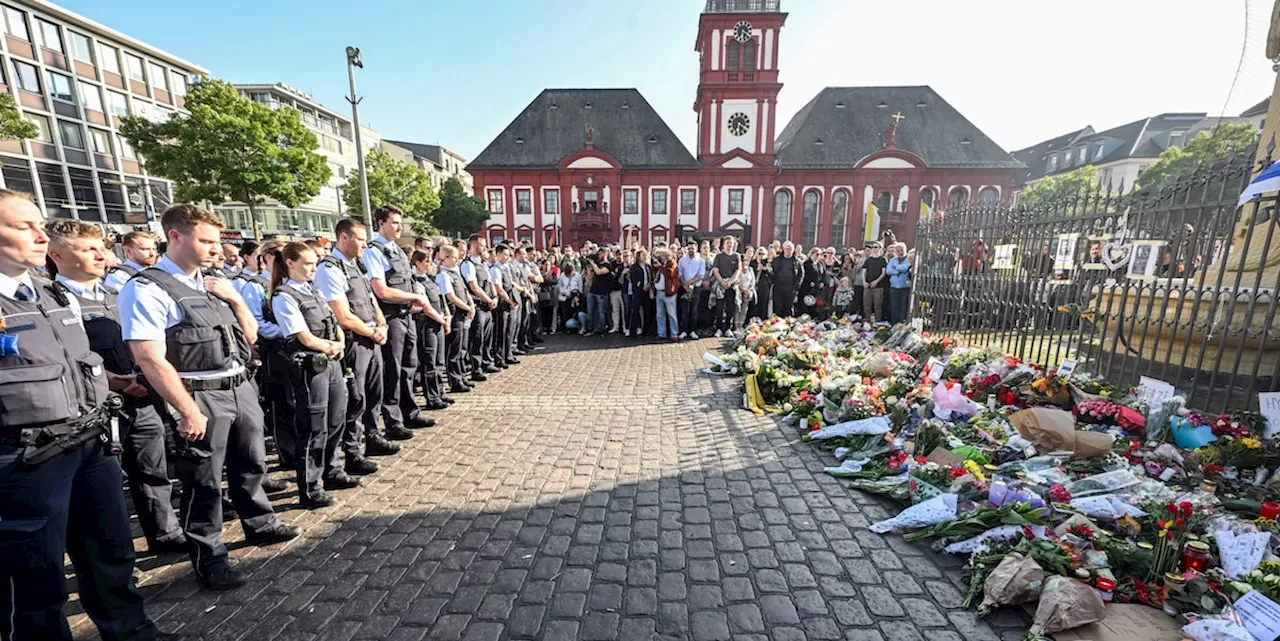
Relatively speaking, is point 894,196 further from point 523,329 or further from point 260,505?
point 260,505

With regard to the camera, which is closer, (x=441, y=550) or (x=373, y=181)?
(x=441, y=550)

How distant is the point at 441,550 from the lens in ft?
11.0

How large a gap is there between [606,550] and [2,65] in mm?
46618

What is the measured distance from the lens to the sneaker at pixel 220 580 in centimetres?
296

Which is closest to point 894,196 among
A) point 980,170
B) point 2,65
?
point 980,170

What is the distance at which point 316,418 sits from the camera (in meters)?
3.77

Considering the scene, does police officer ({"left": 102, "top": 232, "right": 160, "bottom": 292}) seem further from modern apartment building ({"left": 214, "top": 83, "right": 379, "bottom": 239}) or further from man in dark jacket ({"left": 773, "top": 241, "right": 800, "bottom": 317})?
modern apartment building ({"left": 214, "top": 83, "right": 379, "bottom": 239})

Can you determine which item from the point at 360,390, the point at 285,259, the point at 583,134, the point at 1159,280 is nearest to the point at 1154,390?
the point at 1159,280

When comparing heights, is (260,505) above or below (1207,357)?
below

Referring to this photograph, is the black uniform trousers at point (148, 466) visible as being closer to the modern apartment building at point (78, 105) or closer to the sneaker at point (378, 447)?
the sneaker at point (378, 447)

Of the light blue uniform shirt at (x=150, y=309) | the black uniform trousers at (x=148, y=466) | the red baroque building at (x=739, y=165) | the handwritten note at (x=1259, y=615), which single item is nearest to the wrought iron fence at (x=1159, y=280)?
the handwritten note at (x=1259, y=615)

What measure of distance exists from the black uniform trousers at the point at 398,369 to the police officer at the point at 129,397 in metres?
1.93

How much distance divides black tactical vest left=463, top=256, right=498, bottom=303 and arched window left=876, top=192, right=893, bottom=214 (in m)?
37.0

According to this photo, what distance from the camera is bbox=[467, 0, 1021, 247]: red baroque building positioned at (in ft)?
122
